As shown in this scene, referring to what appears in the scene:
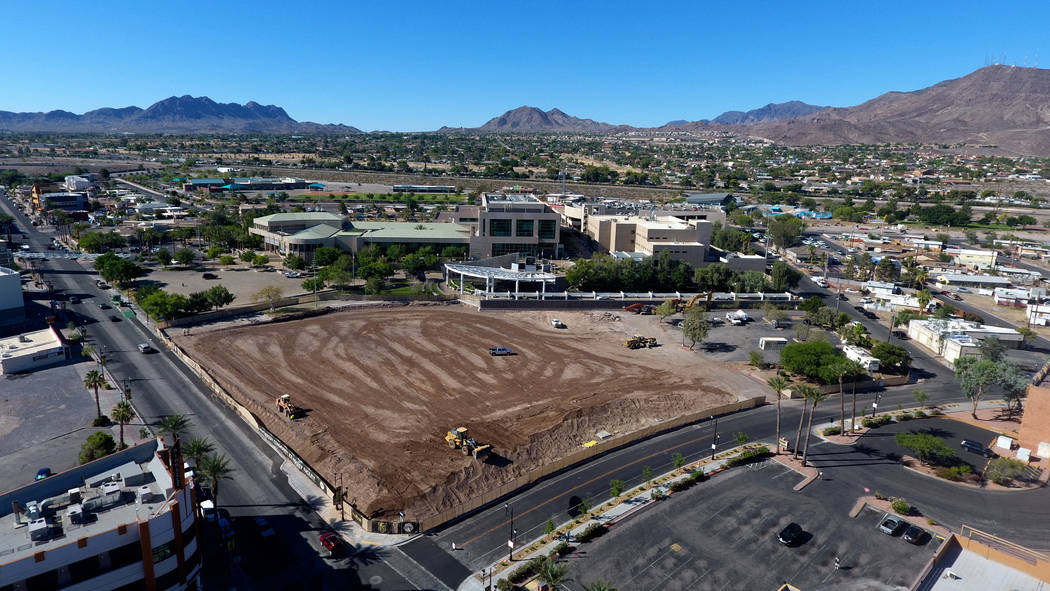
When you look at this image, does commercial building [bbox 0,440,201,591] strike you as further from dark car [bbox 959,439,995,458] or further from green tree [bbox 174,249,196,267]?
green tree [bbox 174,249,196,267]

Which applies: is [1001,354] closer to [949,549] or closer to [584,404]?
[949,549]

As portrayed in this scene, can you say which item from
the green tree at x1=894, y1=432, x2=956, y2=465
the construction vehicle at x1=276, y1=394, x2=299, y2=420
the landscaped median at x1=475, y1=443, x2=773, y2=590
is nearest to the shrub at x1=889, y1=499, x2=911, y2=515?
the green tree at x1=894, y1=432, x2=956, y2=465

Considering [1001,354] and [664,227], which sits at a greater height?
[664,227]

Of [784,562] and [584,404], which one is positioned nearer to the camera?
[784,562]

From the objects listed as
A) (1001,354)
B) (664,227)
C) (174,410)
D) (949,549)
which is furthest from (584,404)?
(664,227)

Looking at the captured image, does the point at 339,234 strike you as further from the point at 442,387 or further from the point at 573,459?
the point at 573,459

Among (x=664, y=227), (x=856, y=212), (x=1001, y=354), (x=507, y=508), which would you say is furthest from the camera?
(x=856, y=212)

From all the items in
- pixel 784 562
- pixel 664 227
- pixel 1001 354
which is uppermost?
pixel 664 227
